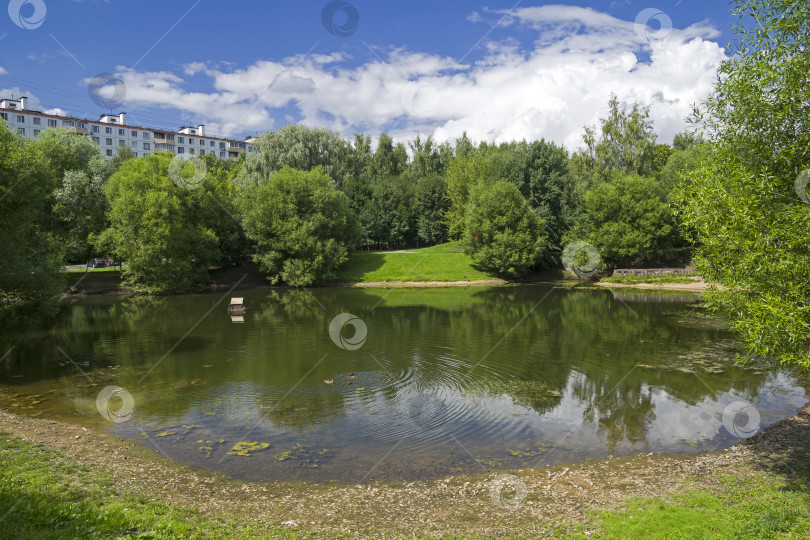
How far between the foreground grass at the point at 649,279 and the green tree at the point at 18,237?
6531cm

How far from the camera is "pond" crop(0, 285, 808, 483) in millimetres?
15945

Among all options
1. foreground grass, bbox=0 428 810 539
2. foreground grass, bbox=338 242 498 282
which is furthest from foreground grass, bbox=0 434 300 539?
foreground grass, bbox=338 242 498 282

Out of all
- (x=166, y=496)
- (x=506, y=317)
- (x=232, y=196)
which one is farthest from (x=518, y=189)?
(x=166, y=496)

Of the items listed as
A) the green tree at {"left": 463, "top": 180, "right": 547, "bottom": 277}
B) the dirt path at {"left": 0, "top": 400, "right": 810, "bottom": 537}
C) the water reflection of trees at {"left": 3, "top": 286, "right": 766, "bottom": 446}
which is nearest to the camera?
the dirt path at {"left": 0, "top": 400, "right": 810, "bottom": 537}

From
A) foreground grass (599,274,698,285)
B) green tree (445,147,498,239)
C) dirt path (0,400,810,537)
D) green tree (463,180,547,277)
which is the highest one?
green tree (445,147,498,239)

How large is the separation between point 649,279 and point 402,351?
171ft

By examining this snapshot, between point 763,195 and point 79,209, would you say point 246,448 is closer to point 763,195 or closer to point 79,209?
point 763,195

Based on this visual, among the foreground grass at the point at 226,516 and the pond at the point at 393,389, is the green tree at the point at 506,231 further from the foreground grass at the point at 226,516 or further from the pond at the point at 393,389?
the foreground grass at the point at 226,516

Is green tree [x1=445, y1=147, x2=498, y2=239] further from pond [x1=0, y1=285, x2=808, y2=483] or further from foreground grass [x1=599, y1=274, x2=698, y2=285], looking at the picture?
pond [x1=0, y1=285, x2=808, y2=483]

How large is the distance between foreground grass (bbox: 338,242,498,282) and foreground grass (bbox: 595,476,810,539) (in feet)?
208

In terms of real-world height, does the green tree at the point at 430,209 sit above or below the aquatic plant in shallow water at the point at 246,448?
above

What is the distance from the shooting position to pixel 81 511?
1021 cm

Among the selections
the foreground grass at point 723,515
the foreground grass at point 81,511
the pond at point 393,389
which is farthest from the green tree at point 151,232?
the foreground grass at point 723,515

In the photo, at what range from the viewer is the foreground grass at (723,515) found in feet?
32.7
